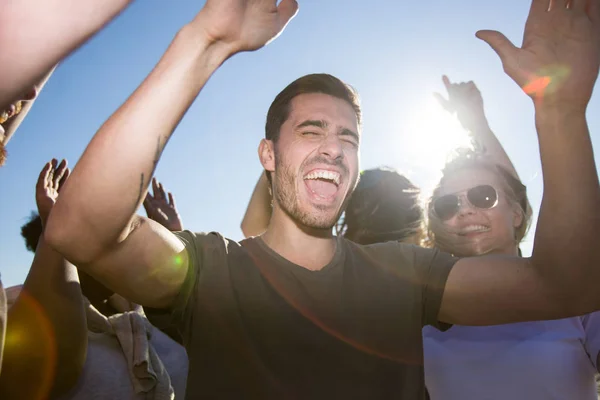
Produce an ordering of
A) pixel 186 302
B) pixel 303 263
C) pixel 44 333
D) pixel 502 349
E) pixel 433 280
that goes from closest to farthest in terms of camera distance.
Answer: pixel 186 302 < pixel 433 280 < pixel 303 263 < pixel 44 333 < pixel 502 349

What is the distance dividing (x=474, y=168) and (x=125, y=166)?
320 centimetres

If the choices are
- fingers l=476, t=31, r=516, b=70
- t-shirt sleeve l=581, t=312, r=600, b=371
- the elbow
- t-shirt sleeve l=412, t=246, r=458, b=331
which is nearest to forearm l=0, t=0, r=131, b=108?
the elbow

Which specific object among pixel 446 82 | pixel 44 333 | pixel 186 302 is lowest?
pixel 44 333

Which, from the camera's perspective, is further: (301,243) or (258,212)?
(258,212)

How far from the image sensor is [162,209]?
4.68m

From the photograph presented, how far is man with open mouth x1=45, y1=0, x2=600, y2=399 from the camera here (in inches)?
56.4

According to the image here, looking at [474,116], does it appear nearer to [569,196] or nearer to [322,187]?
[322,187]

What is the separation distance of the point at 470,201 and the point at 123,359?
2873 millimetres

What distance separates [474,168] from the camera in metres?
3.83

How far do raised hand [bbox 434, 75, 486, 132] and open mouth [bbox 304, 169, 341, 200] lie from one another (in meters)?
2.30

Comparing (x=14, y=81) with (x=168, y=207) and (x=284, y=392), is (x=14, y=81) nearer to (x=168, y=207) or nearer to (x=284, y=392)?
(x=284, y=392)

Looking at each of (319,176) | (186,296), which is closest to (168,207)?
(319,176)

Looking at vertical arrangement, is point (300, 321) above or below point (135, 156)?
below

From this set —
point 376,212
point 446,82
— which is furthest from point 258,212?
point 446,82
